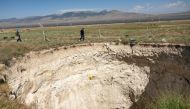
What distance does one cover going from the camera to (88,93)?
2400 cm

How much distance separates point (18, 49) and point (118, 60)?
26.3 feet

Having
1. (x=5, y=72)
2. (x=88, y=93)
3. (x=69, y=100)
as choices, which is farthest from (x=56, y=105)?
(x=5, y=72)

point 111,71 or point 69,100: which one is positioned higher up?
point 111,71

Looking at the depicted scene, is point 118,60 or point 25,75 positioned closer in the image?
point 25,75

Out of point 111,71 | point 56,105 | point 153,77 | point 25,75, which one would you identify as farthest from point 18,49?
point 153,77

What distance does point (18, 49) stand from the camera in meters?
23.9

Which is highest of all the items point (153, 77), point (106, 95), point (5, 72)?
point (5, 72)

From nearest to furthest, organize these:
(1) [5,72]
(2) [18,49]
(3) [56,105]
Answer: (1) [5,72] → (3) [56,105] → (2) [18,49]

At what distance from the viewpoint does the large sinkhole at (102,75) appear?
2125 cm

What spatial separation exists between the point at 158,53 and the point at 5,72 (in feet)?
36.1

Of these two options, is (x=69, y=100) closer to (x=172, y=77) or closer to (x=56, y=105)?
(x=56, y=105)

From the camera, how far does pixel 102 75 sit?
79.6 feet

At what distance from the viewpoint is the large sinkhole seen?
21250 millimetres

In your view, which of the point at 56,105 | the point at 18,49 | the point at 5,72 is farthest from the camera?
the point at 18,49
